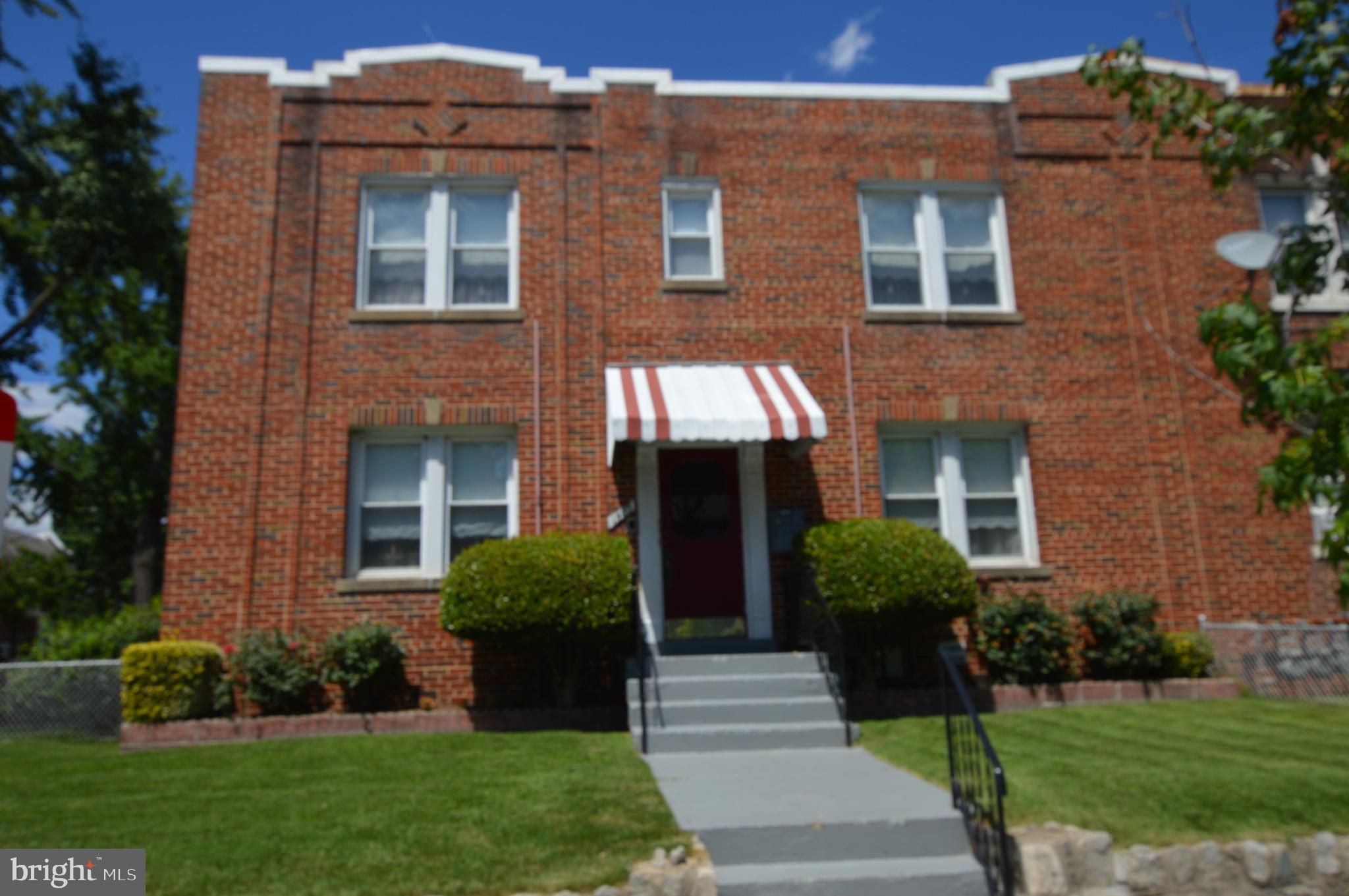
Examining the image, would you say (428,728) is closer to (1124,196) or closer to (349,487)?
(349,487)

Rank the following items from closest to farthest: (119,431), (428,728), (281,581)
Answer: (428,728)
(281,581)
(119,431)

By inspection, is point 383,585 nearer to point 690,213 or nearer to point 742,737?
point 742,737

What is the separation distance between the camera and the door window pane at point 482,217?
1159 cm

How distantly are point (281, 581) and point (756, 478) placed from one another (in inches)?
208

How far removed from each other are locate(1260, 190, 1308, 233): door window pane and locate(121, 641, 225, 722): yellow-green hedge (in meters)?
13.8

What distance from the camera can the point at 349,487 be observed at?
1071cm

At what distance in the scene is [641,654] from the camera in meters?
8.09

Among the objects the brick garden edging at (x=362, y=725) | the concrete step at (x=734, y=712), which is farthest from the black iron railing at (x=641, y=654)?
the brick garden edging at (x=362, y=725)

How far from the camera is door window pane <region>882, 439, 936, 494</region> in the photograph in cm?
1134

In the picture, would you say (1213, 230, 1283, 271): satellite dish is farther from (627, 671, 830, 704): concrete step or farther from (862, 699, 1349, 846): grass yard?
(627, 671, 830, 704): concrete step

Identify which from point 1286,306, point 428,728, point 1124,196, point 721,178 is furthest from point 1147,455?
point 428,728

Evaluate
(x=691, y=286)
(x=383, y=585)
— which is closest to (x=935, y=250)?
(x=691, y=286)

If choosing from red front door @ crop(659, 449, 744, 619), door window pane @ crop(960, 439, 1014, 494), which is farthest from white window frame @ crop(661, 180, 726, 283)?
door window pane @ crop(960, 439, 1014, 494)

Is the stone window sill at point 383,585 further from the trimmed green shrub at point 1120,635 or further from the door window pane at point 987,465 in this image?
the trimmed green shrub at point 1120,635
